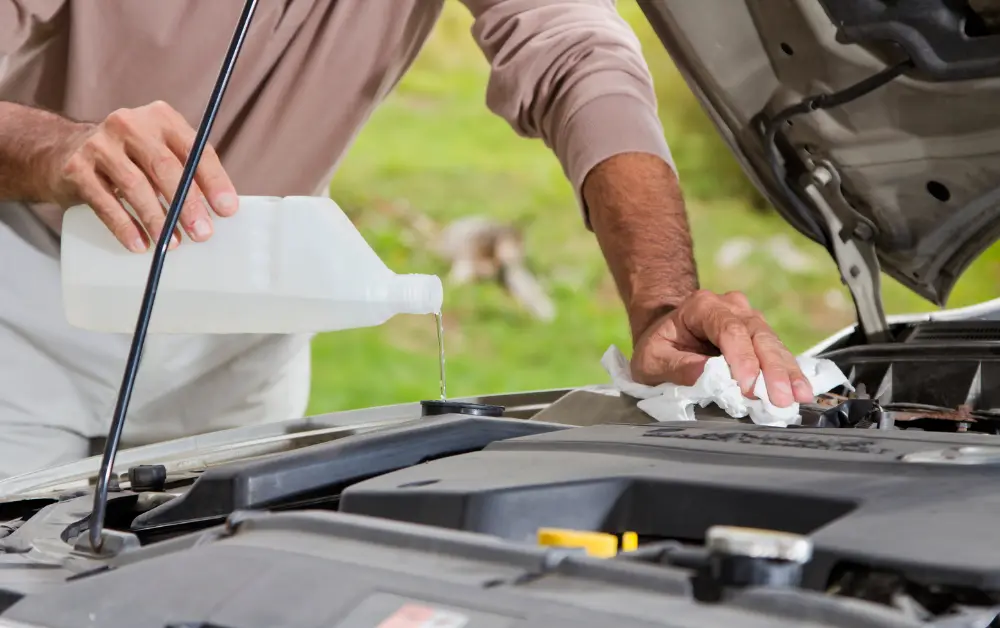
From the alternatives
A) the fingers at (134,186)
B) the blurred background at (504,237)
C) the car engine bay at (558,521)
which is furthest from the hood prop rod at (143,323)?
the blurred background at (504,237)

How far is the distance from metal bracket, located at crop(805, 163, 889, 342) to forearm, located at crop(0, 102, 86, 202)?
0.92m

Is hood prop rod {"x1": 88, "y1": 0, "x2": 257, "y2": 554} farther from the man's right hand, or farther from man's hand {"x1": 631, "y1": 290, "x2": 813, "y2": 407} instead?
man's hand {"x1": 631, "y1": 290, "x2": 813, "y2": 407}

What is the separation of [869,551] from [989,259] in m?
4.49

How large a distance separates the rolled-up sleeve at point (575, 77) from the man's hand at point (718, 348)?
0.36m

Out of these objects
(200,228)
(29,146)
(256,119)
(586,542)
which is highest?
(256,119)

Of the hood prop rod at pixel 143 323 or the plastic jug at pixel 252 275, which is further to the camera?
the plastic jug at pixel 252 275

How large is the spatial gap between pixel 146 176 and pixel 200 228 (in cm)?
8

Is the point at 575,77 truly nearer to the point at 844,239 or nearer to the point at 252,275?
the point at 844,239

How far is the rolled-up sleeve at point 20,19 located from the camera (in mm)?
1424

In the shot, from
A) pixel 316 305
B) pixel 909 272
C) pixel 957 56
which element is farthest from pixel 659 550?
pixel 909 272

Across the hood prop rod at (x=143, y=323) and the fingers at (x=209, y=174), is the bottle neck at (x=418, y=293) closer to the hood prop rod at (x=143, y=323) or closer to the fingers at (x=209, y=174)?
the fingers at (x=209, y=174)

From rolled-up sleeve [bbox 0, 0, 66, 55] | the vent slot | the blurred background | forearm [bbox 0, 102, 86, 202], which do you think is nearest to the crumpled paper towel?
the vent slot

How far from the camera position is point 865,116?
138cm

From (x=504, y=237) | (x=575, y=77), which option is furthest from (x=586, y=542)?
(x=504, y=237)
